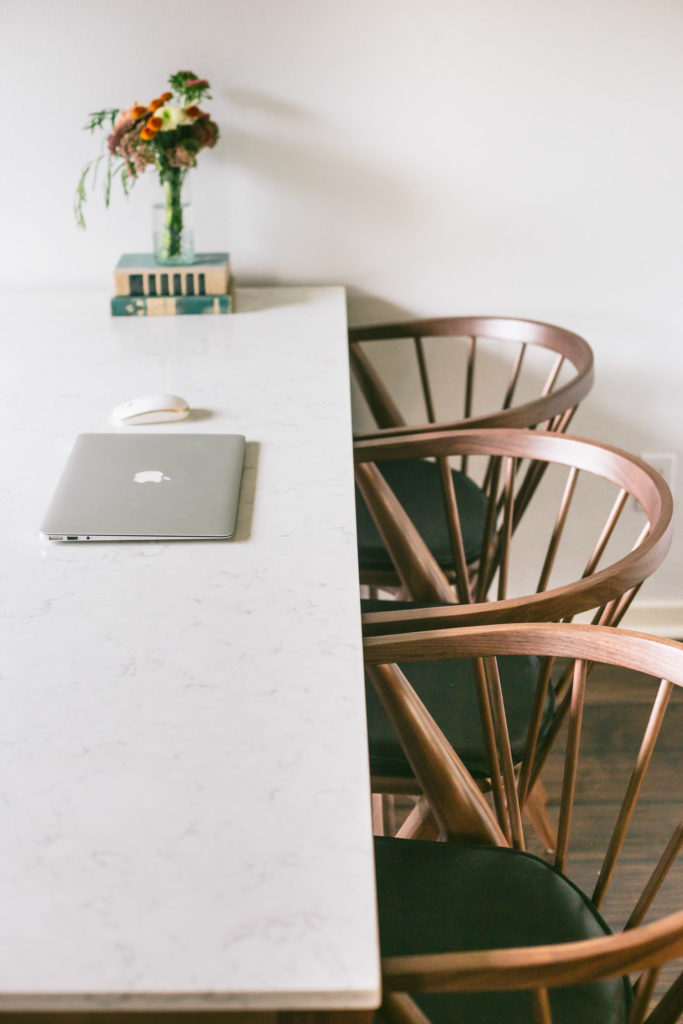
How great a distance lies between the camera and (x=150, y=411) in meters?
1.47

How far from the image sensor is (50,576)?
110 centimetres

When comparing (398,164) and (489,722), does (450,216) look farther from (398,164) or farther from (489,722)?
(489,722)

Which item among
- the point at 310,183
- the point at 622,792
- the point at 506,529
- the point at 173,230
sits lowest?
the point at 622,792

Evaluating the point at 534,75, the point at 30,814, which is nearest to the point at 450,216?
the point at 534,75

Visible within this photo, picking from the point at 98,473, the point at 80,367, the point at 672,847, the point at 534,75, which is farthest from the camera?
the point at 534,75

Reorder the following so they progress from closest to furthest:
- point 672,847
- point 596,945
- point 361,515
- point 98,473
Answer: point 596,945, point 672,847, point 98,473, point 361,515

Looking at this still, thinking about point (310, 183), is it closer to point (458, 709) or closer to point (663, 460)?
point (663, 460)

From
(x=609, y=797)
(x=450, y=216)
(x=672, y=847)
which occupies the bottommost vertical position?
(x=609, y=797)

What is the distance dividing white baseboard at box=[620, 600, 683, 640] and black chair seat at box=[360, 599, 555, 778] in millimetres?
1090

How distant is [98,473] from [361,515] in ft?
2.23

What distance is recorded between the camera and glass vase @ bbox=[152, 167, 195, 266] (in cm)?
198

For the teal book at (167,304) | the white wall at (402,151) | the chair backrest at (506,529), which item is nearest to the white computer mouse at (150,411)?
the chair backrest at (506,529)

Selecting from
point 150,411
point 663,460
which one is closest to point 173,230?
point 150,411

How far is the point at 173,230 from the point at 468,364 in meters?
0.72
